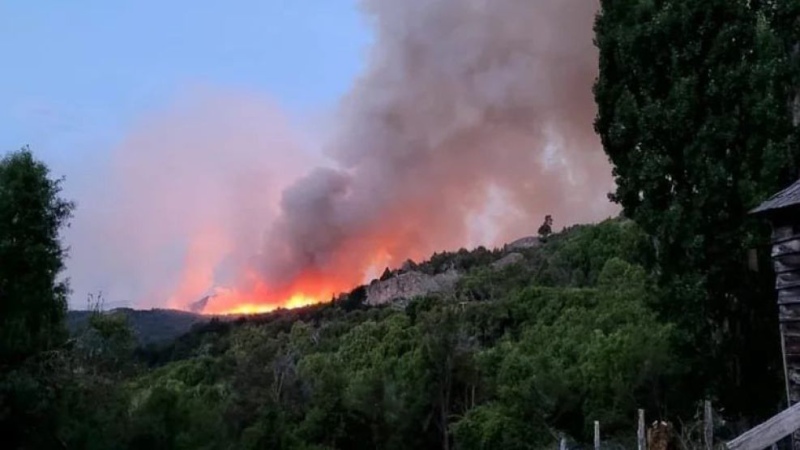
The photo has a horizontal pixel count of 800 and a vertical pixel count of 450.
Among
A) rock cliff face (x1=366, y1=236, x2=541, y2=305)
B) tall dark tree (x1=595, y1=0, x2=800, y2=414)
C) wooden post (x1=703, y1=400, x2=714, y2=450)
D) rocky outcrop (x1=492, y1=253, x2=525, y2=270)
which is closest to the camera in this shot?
wooden post (x1=703, y1=400, x2=714, y2=450)

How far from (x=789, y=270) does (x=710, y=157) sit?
5581 mm

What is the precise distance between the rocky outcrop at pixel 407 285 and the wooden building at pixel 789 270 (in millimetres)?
80522

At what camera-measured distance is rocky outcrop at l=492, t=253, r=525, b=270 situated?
9044 cm

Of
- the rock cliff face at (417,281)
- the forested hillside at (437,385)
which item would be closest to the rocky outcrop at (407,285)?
the rock cliff face at (417,281)

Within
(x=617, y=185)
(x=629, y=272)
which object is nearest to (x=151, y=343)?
(x=629, y=272)

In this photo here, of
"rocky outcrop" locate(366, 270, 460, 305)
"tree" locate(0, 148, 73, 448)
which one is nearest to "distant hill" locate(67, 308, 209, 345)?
"rocky outcrop" locate(366, 270, 460, 305)

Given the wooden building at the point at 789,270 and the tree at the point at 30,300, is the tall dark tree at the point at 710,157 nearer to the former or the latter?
the wooden building at the point at 789,270

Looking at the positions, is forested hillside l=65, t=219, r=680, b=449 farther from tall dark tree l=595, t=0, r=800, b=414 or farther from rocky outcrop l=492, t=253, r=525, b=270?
rocky outcrop l=492, t=253, r=525, b=270

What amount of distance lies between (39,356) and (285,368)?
27105 millimetres

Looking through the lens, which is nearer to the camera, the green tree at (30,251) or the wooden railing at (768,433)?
the wooden railing at (768,433)

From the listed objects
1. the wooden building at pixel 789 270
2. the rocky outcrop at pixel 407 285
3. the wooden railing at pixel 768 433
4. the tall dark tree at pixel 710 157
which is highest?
the rocky outcrop at pixel 407 285

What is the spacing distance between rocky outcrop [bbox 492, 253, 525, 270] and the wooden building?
7739cm

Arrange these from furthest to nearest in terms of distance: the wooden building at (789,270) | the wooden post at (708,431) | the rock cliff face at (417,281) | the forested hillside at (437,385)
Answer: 1. the rock cliff face at (417,281)
2. the forested hillside at (437,385)
3. the wooden building at (789,270)
4. the wooden post at (708,431)

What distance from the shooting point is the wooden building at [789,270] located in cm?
1104
